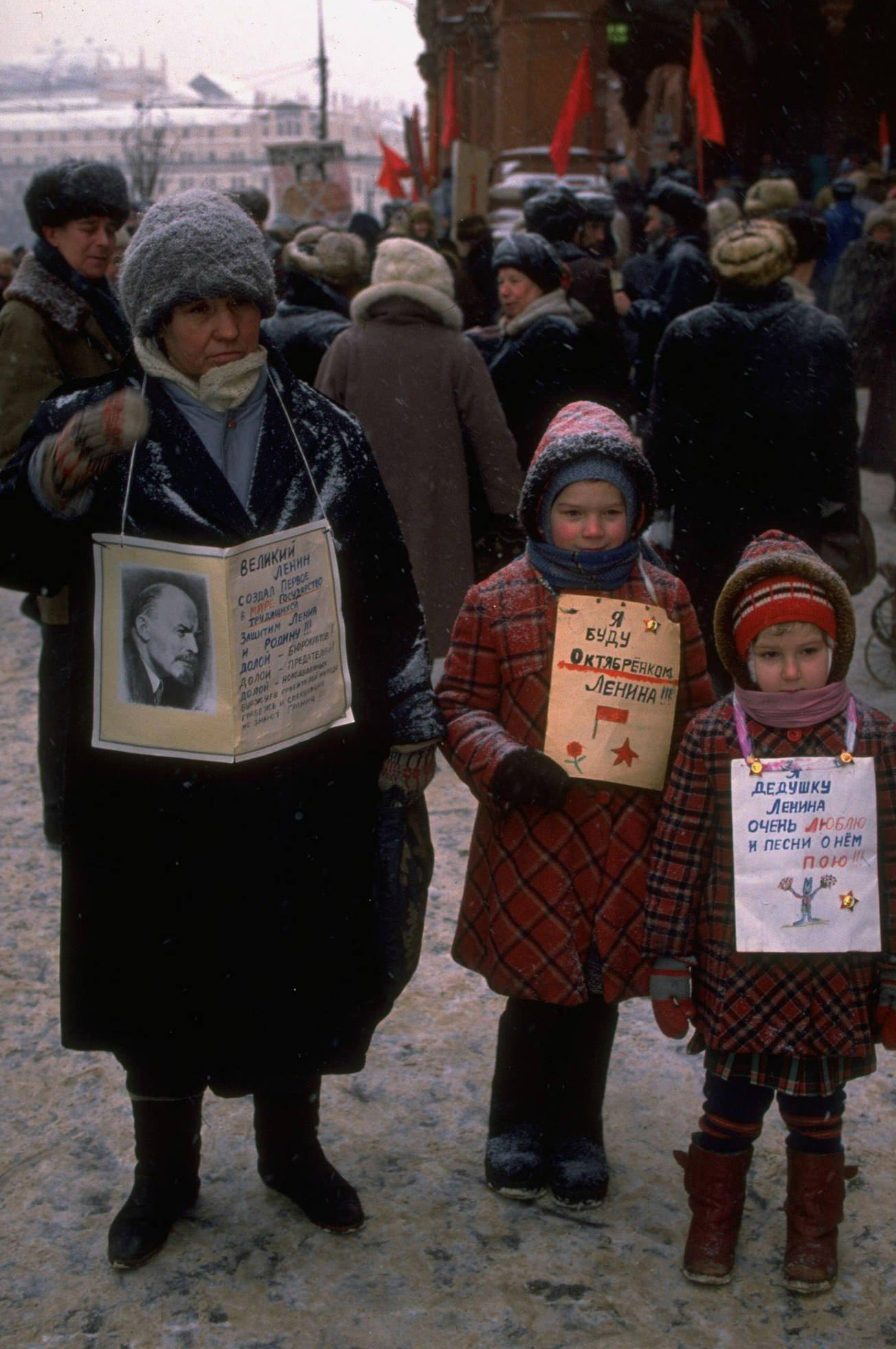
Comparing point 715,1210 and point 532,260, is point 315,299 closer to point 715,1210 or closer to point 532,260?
point 532,260

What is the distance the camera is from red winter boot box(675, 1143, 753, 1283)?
260 centimetres

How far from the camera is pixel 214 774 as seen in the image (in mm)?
2451

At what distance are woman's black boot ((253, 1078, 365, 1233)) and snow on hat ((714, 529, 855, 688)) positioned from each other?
122cm

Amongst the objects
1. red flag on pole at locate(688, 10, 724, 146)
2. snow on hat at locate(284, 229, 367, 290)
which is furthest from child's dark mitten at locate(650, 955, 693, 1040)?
red flag on pole at locate(688, 10, 724, 146)

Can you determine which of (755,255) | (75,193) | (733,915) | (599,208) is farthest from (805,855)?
(599,208)

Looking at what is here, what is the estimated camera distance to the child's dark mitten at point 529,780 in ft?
8.25

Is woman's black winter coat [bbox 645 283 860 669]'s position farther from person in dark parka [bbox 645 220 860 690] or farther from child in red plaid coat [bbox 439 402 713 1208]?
child in red plaid coat [bbox 439 402 713 1208]

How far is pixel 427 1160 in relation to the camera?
304 cm

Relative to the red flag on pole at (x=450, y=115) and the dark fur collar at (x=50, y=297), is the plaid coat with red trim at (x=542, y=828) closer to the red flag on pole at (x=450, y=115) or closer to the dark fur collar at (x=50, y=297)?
the dark fur collar at (x=50, y=297)

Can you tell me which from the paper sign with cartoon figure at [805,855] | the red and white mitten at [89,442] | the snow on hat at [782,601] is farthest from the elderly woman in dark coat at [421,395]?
the red and white mitten at [89,442]

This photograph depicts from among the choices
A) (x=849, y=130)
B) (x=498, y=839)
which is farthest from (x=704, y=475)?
(x=849, y=130)

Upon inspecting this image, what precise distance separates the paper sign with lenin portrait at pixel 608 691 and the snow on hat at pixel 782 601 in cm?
15

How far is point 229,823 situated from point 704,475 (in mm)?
2379

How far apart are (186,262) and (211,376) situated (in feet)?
0.63
